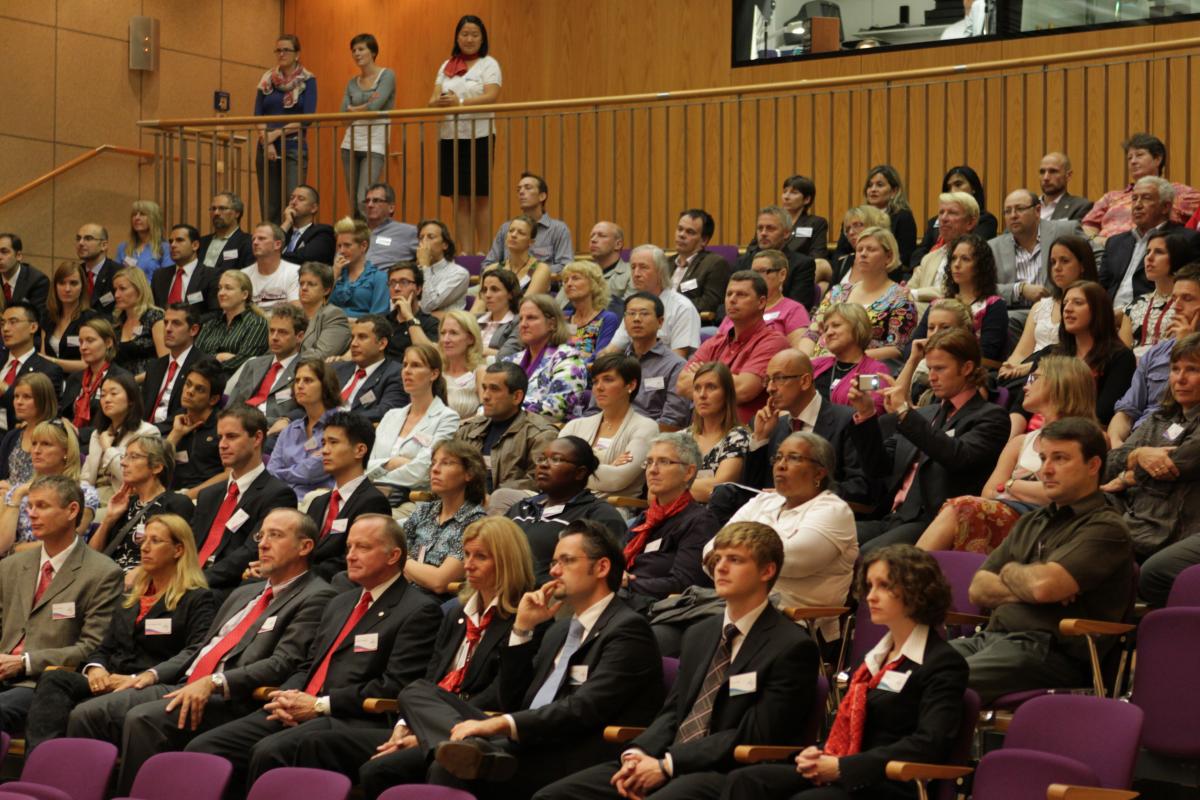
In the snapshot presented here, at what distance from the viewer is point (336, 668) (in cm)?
545

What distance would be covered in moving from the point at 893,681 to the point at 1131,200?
4.21 meters

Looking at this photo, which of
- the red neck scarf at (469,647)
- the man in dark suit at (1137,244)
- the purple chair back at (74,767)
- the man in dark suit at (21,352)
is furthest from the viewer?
the man in dark suit at (21,352)

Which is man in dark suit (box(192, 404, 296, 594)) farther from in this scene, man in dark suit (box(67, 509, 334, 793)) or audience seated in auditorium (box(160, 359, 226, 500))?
audience seated in auditorium (box(160, 359, 226, 500))

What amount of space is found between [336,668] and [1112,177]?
20.4ft

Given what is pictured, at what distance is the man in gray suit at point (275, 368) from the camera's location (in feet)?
27.4

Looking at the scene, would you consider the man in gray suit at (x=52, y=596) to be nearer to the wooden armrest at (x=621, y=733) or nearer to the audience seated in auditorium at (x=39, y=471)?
the audience seated in auditorium at (x=39, y=471)

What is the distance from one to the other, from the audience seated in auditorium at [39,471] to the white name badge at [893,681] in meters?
4.20

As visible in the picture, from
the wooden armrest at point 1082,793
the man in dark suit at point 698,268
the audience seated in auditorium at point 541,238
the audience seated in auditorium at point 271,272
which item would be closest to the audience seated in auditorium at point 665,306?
the man in dark suit at point 698,268

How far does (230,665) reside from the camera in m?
5.76

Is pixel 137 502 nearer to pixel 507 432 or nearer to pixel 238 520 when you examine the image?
pixel 238 520

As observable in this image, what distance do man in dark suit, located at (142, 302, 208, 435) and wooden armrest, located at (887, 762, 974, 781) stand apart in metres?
5.56

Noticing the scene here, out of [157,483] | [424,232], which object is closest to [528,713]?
[157,483]

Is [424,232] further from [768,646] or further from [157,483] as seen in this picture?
[768,646]

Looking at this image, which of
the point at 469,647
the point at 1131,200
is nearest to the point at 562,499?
the point at 469,647
